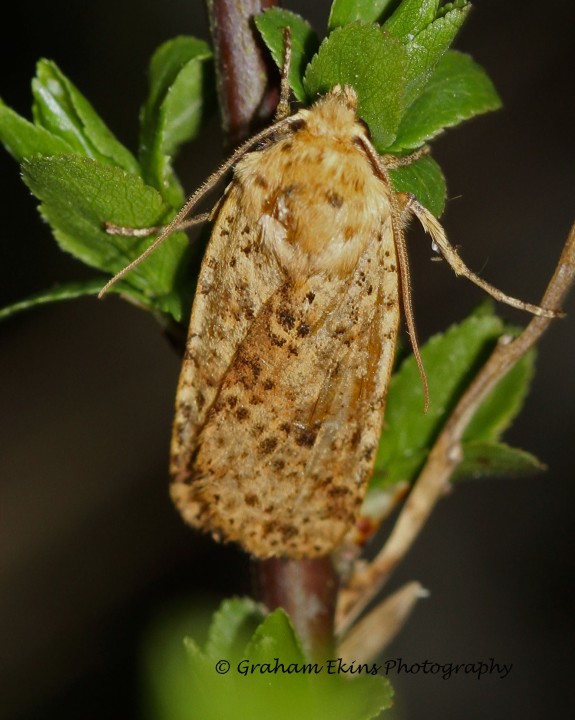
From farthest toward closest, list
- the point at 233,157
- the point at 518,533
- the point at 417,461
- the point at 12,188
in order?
the point at 12,188 < the point at 518,533 < the point at 417,461 < the point at 233,157

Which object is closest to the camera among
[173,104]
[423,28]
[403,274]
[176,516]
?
[423,28]

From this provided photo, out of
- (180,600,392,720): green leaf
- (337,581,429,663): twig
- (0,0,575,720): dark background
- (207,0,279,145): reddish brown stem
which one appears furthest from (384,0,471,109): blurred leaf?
(0,0,575,720): dark background

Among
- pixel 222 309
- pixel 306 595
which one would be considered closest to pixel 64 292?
pixel 222 309

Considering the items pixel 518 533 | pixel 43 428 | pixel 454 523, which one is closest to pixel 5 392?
pixel 43 428

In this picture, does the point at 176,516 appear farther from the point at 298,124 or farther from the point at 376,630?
the point at 298,124

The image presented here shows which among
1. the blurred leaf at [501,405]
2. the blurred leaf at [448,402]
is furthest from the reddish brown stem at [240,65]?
the blurred leaf at [501,405]

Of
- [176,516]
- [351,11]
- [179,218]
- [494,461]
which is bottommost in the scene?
[176,516]

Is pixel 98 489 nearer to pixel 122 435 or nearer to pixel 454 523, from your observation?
pixel 122 435

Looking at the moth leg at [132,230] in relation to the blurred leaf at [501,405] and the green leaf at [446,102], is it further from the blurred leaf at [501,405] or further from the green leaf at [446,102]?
the blurred leaf at [501,405]
